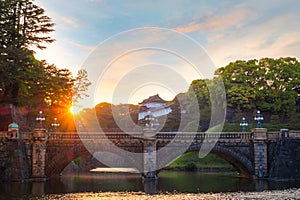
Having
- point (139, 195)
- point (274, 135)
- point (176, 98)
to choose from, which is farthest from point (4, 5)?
point (176, 98)

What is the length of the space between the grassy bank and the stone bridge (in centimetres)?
1322

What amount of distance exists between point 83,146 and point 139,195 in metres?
12.5

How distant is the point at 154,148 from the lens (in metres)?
40.0

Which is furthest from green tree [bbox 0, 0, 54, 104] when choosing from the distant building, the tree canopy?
the distant building

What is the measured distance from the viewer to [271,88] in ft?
218

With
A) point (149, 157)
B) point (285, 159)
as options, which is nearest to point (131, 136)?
point (149, 157)

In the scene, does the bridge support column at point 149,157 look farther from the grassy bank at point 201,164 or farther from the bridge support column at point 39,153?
the grassy bank at point 201,164

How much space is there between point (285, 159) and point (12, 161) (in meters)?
25.2

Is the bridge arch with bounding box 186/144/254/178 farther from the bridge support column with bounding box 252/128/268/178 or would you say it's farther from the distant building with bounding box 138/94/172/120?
the distant building with bounding box 138/94/172/120

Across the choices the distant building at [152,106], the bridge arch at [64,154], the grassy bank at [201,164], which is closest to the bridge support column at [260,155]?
the bridge arch at [64,154]

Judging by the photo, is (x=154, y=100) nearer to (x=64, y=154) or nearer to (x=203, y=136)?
(x=203, y=136)

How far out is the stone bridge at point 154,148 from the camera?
3931 centimetres

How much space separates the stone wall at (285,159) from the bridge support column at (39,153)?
2149cm

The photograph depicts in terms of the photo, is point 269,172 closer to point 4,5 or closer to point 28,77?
point 28,77
